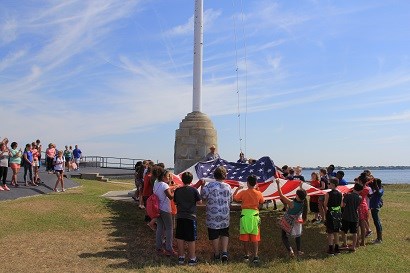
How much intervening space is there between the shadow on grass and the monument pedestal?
5873 mm

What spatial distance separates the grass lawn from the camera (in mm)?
8133

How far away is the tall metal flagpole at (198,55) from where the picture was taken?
790 inches

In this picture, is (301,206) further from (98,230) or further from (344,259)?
(98,230)

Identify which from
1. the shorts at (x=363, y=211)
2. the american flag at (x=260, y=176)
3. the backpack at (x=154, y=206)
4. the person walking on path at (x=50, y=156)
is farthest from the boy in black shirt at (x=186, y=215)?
the person walking on path at (x=50, y=156)

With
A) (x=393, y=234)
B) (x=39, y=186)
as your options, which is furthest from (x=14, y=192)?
(x=393, y=234)

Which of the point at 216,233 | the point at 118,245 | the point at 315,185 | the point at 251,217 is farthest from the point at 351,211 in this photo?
the point at 118,245

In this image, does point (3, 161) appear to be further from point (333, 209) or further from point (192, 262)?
point (333, 209)

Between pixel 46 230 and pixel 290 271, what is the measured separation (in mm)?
6078

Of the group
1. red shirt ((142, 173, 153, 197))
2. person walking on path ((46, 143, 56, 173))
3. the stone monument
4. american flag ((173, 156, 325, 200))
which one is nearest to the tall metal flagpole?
the stone monument

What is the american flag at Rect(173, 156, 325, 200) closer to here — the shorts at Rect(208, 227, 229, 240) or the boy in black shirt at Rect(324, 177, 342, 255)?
the boy in black shirt at Rect(324, 177, 342, 255)

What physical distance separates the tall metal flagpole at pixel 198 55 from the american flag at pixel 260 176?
245 inches

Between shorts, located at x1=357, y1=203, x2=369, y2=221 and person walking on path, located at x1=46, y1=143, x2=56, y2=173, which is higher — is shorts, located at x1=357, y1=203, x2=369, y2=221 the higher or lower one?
the lower one

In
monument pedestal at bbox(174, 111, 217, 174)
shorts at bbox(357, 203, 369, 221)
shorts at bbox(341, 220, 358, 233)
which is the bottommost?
shorts at bbox(341, 220, 358, 233)

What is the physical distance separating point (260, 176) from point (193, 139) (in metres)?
7.47
